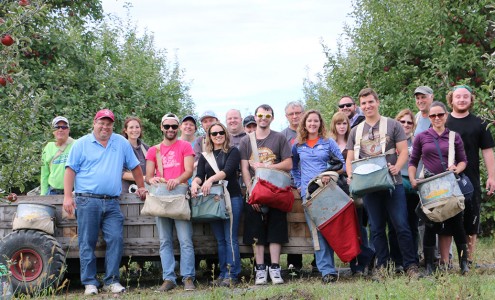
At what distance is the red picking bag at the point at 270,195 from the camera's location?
28.2ft

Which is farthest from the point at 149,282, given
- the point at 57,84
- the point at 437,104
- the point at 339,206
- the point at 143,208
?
the point at 57,84

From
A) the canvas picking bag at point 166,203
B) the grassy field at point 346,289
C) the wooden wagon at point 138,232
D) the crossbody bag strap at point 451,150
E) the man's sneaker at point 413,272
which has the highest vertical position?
the crossbody bag strap at point 451,150

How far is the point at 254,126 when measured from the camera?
983 centimetres

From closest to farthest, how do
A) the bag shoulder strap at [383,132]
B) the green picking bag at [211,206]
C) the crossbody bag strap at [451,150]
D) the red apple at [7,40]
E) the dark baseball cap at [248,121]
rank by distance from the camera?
the red apple at [7,40] → the crossbody bag strap at [451,150] → the bag shoulder strap at [383,132] → the green picking bag at [211,206] → the dark baseball cap at [248,121]

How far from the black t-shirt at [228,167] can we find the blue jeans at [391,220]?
1542 millimetres

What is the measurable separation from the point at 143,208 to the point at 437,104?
3544 mm

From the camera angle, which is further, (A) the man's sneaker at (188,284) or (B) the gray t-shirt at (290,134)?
(B) the gray t-shirt at (290,134)

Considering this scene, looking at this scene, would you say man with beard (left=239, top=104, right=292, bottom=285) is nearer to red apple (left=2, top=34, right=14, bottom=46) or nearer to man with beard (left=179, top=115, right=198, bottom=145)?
man with beard (left=179, top=115, right=198, bottom=145)

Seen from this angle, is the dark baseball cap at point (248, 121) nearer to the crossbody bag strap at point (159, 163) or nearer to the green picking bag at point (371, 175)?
the crossbody bag strap at point (159, 163)

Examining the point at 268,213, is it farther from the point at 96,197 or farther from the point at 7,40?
the point at 7,40

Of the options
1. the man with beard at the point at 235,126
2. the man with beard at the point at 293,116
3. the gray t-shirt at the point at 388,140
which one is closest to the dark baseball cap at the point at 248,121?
the man with beard at the point at 235,126

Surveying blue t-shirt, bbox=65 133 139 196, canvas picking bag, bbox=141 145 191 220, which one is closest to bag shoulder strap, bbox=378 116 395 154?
canvas picking bag, bbox=141 145 191 220

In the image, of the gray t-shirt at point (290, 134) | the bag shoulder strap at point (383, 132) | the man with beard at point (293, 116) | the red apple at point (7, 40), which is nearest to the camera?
the red apple at point (7, 40)

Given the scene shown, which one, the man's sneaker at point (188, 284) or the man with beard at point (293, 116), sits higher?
the man with beard at point (293, 116)
